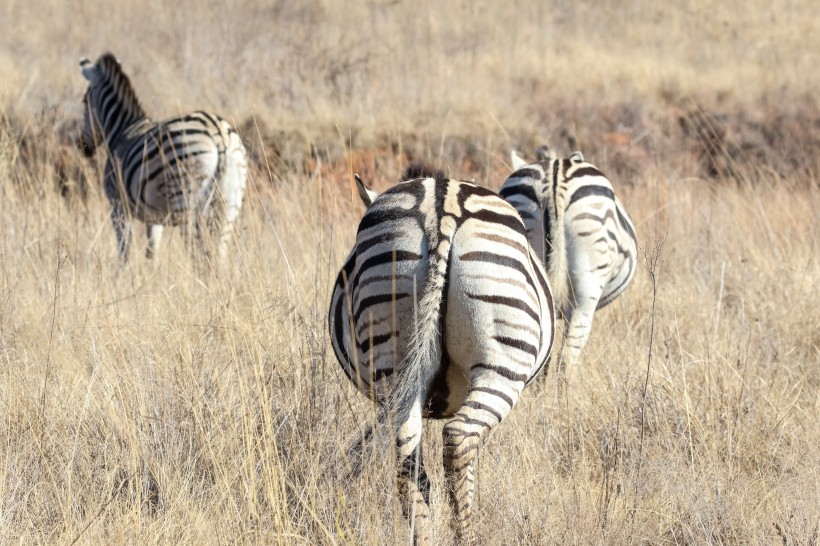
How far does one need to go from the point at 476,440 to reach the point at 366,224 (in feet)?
2.56

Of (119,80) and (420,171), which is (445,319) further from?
(119,80)

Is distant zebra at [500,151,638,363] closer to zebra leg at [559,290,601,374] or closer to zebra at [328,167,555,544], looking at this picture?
zebra leg at [559,290,601,374]

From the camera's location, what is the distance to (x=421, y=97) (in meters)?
12.7

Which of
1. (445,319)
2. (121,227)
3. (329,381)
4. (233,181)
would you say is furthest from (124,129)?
(445,319)

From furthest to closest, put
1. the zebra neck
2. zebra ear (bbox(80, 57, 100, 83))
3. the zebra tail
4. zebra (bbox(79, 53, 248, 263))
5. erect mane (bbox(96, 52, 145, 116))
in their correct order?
zebra ear (bbox(80, 57, 100, 83)) < erect mane (bbox(96, 52, 145, 116)) < the zebra neck < zebra (bbox(79, 53, 248, 263)) < the zebra tail

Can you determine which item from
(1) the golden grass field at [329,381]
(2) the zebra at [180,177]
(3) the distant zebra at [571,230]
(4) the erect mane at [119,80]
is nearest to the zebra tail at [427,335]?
(1) the golden grass field at [329,381]

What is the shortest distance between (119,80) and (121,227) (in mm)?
2269

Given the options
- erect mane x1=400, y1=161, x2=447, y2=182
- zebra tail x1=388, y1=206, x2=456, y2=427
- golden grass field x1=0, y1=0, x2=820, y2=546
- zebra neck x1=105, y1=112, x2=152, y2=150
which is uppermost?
zebra neck x1=105, y1=112, x2=152, y2=150

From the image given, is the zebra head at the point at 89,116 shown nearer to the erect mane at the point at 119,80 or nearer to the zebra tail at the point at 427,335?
the erect mane at the point at 119,80

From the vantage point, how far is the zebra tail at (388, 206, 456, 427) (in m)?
2.78

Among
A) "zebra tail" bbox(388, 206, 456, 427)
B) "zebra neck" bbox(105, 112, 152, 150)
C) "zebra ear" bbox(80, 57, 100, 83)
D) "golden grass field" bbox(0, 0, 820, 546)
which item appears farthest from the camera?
"zebra ear" bbox(80, 57, 100, 83)

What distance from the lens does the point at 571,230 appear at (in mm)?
4914

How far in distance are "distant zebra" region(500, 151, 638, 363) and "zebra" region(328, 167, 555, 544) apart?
188cm

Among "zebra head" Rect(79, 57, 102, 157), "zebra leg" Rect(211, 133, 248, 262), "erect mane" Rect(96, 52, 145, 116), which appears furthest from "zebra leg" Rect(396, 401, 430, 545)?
"zebra head" Rect(79, 57, 102, 157)
